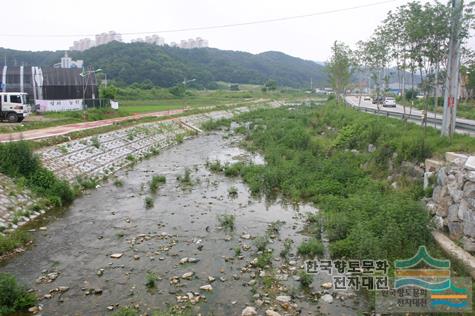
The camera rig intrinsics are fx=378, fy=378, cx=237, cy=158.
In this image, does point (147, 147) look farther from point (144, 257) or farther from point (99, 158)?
point (144, 257)

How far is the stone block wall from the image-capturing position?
11492mm

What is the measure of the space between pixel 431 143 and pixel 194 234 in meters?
11.3

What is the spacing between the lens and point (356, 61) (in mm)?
46906

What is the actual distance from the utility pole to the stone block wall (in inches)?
161

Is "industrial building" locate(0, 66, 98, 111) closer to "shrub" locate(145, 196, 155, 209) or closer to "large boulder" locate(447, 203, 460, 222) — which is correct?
"shrub" locate(145, 196, 155, 209)

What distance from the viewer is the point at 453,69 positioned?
18.2 metres

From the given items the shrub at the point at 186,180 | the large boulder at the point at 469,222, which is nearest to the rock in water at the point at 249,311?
the large boulder at the point at 469,222

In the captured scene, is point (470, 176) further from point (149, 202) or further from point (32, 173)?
point (32, 173)

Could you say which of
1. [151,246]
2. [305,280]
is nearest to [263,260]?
[305,280]

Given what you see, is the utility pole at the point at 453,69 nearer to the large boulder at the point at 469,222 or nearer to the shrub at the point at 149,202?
the large boulder at the point at 469,222

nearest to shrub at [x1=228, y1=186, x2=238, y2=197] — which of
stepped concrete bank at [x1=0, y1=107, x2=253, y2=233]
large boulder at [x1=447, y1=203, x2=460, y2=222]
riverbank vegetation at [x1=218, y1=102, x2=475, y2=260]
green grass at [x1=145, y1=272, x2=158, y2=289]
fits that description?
riverbank vegetation at [x1=218, y1=102, x2=475, y2=260]

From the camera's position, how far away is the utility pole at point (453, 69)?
17.9 m

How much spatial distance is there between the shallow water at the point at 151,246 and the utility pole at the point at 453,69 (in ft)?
25.1

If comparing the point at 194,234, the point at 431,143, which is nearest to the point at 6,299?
the point at 194,234
